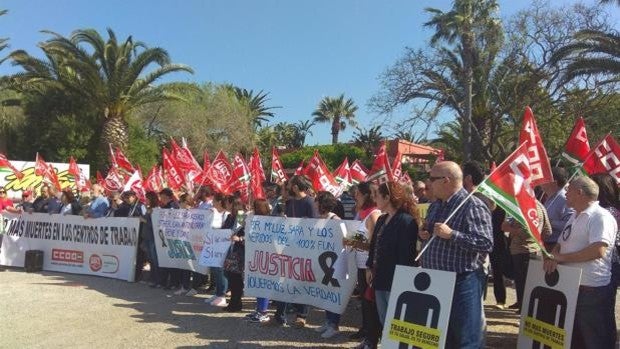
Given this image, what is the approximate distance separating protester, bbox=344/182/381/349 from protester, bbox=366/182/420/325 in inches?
19.9

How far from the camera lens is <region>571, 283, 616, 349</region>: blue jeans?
4.91 meters

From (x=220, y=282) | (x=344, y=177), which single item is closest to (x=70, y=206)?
(x=220, y=282)

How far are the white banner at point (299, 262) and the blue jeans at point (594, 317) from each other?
275 centimetres

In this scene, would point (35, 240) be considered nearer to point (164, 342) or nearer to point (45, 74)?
point (164, 342)

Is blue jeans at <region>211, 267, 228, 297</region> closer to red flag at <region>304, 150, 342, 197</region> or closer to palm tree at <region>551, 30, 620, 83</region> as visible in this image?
red flag at <region>304, 150, 342, 197</region>

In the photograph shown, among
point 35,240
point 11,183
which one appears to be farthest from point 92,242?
point 11,183

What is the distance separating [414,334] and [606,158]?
368 centimetres

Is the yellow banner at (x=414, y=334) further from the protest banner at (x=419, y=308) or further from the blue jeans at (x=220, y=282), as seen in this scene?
the blue jeans at (x=220, y=282)

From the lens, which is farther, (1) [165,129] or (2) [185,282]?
(1) [165,129]

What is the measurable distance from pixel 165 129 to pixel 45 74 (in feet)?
56.7

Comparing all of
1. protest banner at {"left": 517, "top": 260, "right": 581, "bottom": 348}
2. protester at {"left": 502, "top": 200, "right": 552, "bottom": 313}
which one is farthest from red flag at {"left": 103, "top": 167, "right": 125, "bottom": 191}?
protest banner at {"left": 517, "top": 260, "right": 581, "bottom": 348}

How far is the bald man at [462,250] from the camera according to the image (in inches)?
180

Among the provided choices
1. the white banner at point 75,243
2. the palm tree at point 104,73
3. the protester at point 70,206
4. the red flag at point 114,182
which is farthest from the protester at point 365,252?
the palm tree at point 104,73

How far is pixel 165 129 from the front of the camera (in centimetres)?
4616
